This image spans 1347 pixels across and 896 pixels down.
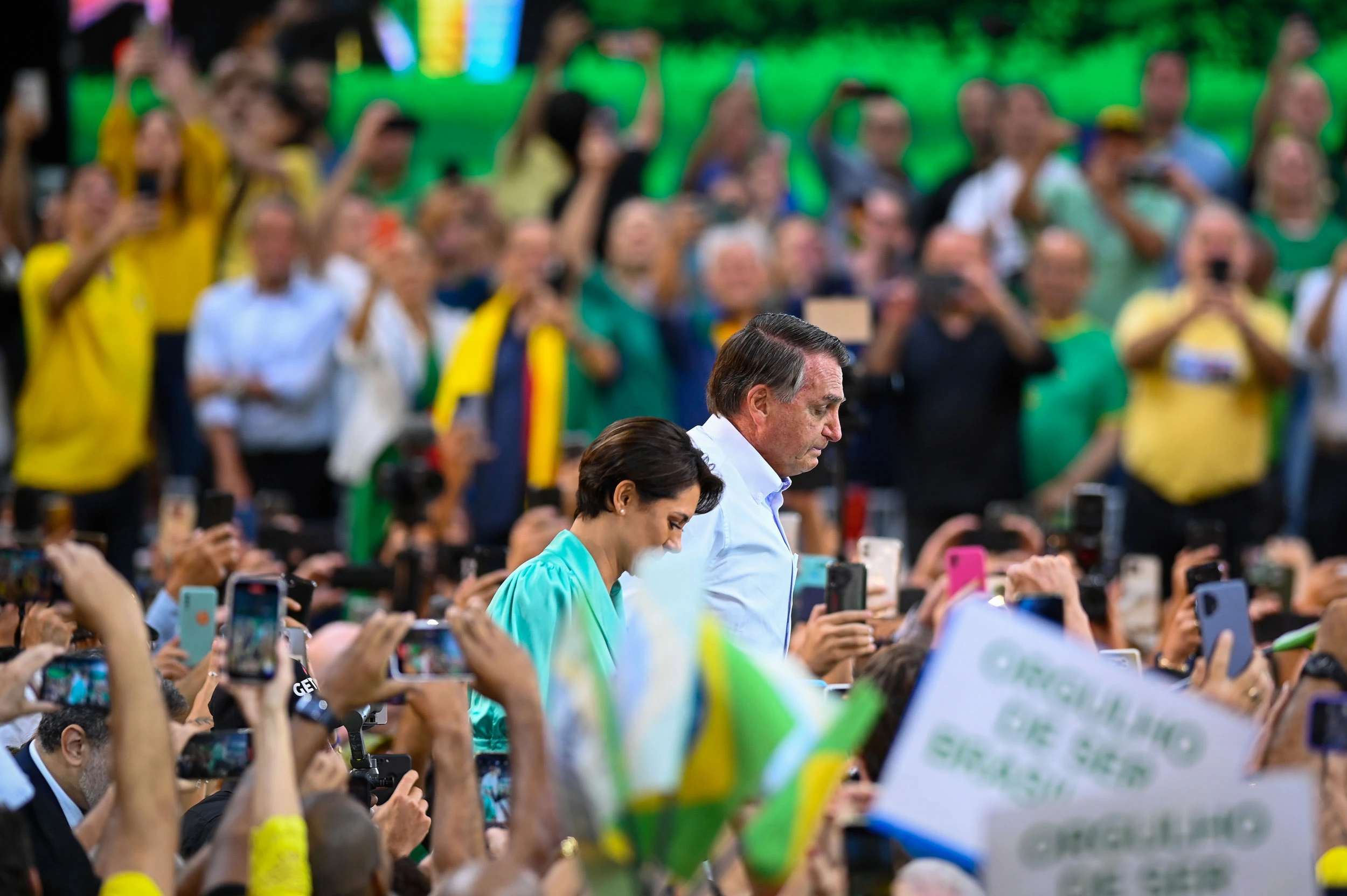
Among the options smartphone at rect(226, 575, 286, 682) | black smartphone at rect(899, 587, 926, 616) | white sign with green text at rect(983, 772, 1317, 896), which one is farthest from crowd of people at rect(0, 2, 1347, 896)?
white sign with green text at rect(983, 772, 1317, 896)

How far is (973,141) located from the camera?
10578 mm

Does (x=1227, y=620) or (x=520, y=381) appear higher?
(x=1227, y=620)

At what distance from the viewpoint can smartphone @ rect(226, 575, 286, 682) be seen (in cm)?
303

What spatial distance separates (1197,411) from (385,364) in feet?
11.6

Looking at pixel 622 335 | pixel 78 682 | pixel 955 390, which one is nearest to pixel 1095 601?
pixel 78 682

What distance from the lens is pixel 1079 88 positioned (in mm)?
11828

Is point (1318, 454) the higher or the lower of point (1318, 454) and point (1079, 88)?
the lower

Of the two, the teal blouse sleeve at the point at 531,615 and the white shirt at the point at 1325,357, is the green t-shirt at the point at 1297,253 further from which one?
the teal blouse sleeve at the point at 531,615

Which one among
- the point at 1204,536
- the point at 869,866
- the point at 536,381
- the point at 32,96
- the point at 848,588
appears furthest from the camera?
the point at 32,96

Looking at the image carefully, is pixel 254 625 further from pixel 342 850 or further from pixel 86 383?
pixel 86 383

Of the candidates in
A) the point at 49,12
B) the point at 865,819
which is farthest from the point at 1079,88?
the point at 865,819

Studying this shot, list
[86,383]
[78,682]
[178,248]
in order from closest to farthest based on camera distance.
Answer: [78,682], [86,383], [178,248]

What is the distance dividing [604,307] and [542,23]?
365 centimetres

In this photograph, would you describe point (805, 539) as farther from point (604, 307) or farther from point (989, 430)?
point (604, 307)
